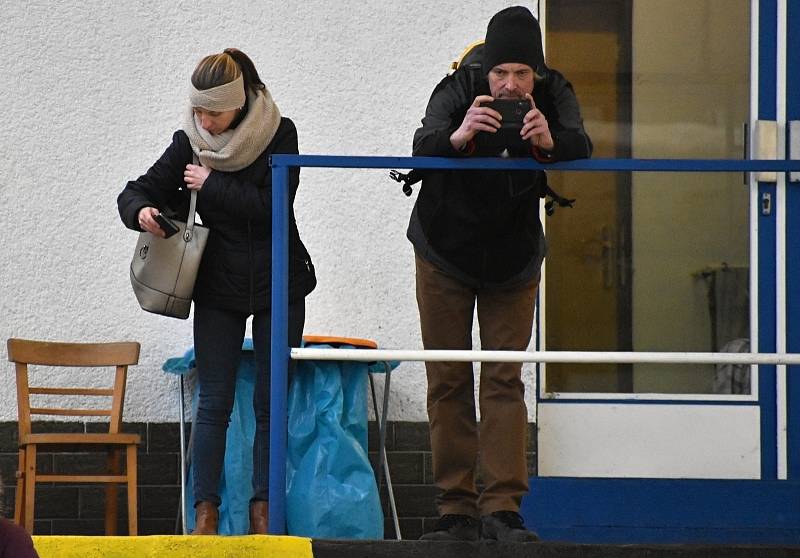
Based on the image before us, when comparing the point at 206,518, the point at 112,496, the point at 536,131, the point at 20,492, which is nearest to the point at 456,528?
the point at 206,518

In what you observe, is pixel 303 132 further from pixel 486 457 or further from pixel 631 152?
pixel 486 457

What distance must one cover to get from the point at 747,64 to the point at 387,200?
4.82 ft

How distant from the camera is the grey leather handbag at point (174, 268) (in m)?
3.92

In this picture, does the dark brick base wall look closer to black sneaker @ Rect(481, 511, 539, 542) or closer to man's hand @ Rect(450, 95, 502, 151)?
black sneaker @ Rect(481, 511, 539, 542)

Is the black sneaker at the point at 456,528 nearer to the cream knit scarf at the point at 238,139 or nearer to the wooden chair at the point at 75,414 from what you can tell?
the cream knit scarf at the point at 238,139

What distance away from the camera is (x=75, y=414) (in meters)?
4.78

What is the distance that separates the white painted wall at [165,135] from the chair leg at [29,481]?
17.7 inches

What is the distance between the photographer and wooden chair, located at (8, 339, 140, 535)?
4.48 m

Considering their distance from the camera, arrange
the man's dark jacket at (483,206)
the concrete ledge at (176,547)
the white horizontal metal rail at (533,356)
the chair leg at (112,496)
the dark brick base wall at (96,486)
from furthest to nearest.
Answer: the dark brick base wall at (96,486) → the chair leg at (112,496) → the man's dark jacket at (483,206) → the concrete ledge at (176,547) → the white horizontal metal rail at (533,356)

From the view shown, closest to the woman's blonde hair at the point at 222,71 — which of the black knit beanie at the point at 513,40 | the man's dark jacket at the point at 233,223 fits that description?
the man's dark jacket at the point at 233,223

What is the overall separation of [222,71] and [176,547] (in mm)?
1380

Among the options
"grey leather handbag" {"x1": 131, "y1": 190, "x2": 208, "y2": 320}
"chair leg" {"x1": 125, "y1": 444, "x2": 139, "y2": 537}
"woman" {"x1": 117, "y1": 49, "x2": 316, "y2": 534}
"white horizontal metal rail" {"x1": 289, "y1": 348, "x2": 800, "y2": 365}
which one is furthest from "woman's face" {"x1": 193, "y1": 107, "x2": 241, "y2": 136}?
"chair leg" {"x1": 125, "y1": 444, "x2": 139, "y2": 537}

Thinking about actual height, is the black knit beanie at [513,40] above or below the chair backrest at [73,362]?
above

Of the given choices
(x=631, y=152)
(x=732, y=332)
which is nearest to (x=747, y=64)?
(x=631, y=152)
